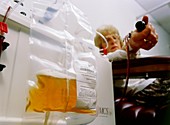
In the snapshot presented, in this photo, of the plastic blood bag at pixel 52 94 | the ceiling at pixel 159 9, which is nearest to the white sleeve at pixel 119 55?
the plastic blood bag at pixel 52 94

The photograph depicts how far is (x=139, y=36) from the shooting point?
77 centimetres

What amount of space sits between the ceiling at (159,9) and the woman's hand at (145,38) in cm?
159

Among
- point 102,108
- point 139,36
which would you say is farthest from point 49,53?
point 139,36

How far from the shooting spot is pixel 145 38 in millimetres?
766

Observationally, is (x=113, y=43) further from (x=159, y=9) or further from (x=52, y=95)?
(x=159, y=9)

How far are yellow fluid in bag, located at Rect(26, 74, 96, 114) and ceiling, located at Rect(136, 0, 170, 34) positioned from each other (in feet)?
6.65

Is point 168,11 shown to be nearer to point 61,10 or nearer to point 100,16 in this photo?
point 100,16

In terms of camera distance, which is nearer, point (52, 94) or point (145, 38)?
point (52, 94)

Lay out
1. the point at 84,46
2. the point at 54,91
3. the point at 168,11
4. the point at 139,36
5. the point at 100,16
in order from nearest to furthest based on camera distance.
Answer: the point at 54,91 < the point at 84,46 < the point at 139,36 < the point at 100,16 < the point at 168,11

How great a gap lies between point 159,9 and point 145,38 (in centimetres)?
183

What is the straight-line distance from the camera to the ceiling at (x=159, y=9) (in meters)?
2.27

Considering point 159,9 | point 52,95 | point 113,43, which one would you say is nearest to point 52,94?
point 52,95

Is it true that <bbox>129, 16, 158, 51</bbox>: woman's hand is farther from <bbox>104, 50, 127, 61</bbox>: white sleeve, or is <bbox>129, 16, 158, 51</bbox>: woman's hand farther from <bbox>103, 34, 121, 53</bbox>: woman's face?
<bbox>103, 34, 121, 53</bbox>: woman's face

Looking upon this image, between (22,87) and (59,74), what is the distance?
0.36 ft
